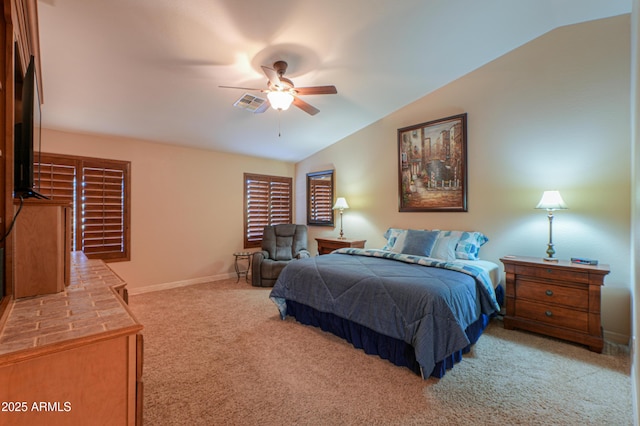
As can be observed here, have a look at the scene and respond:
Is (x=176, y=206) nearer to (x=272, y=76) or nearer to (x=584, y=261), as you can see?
(x=272, y=76)

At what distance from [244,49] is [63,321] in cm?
252

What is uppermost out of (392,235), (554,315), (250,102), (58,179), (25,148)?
(250,102)

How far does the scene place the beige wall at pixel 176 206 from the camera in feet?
13.7

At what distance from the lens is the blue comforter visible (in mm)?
2090

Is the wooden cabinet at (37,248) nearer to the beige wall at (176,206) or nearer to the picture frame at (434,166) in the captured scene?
the beige wall at (176,206)

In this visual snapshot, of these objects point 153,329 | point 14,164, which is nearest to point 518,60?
point 14,164

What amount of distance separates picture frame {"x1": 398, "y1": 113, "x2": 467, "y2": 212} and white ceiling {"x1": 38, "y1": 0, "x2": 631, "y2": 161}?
0.58m

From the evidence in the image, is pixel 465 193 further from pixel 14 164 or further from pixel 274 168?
pixel 14 164

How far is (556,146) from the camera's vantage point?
3.05 meters

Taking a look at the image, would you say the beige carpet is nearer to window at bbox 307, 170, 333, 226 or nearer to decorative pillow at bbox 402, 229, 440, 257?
decorative pillow at bbox 402, 229, 440, 257

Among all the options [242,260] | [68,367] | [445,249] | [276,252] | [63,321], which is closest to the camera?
[68,367]

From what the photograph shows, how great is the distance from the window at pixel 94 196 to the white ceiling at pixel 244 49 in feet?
1.63

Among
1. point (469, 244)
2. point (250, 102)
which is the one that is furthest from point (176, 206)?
point (469, 244)

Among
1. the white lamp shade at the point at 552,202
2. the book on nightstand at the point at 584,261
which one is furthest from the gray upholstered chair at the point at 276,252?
the book on nightstand at the point at 584,261
